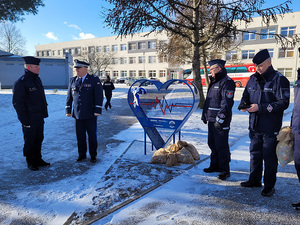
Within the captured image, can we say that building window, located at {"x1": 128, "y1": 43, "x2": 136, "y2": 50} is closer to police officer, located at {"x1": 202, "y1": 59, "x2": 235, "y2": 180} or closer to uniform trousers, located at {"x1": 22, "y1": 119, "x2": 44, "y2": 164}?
uniform trousers, located at {"x1": 22, "y1": 119, "x2": 44, "y2": 164}

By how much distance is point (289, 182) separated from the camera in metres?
3.39

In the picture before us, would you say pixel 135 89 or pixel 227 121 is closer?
pixel 227 121

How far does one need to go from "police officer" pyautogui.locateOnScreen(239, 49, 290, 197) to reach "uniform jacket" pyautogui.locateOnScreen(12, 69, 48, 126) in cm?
337

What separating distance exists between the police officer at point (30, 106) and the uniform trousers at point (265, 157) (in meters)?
3.56

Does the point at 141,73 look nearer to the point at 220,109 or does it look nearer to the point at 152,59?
the point at 152,59

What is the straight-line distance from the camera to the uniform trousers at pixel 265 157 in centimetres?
289

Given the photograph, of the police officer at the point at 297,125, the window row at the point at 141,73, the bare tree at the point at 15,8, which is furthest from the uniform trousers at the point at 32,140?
the window row at the point at 141,73

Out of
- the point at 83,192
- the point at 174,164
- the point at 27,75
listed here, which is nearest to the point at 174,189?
the point at 174,164

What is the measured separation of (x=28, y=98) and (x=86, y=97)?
0.98 m

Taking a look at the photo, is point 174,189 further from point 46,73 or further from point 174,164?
point 46,73

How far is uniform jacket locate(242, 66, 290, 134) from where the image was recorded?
108 inches

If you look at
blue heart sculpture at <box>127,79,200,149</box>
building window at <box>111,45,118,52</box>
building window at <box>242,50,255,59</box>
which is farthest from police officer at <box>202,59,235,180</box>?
building window at <box>111,45,118,52</box>

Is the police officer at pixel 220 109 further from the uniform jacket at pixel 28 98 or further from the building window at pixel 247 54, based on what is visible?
the building window at pixel 247 54

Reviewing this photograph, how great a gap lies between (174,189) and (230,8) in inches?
294
